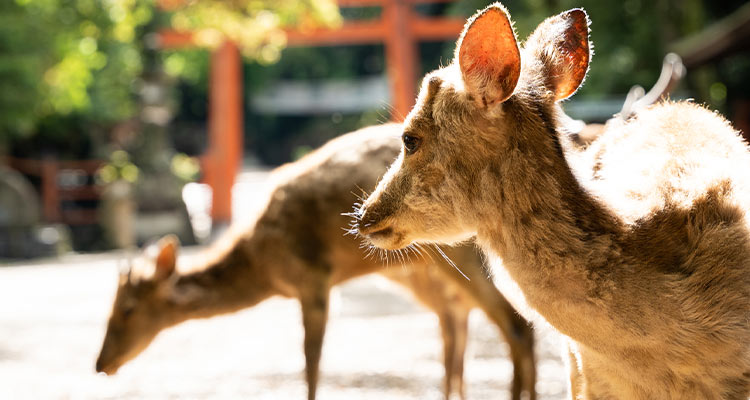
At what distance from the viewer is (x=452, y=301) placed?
552 centimetres

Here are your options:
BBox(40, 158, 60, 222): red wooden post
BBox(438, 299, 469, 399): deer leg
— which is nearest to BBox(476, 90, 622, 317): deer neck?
BBox(438, 299, 469, 399): deer leg

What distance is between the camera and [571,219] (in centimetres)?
232

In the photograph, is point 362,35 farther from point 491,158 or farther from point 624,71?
point 491,158

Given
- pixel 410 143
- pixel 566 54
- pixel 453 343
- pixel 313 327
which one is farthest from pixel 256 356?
pixel 566 54

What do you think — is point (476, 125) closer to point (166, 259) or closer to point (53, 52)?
point (166, 259)

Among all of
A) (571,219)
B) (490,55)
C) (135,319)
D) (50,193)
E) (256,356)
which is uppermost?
(50,193)

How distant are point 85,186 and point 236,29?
898 cm

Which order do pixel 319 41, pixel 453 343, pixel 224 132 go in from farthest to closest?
pixel 224 132, pixel 319 41, pixel 453 343

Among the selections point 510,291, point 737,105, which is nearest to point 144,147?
point 737,105

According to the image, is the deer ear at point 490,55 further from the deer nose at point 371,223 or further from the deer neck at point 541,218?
the deer nose at point 371,223

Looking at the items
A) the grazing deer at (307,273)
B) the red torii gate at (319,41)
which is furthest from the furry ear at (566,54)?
the red torii gate at (319,41)

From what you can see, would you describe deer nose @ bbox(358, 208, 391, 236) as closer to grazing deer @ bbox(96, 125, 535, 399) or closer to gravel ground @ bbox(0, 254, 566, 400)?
grazing deer @ bbox(96, 125, 535, 399)

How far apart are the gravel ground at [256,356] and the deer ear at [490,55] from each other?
3.48 m

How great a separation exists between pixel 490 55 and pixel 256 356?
5.59 metres
